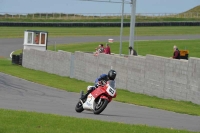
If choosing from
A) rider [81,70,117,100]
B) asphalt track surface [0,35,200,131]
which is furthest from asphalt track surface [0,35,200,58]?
rider [81,70,117,100]

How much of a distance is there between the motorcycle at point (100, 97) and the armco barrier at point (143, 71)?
856 cm

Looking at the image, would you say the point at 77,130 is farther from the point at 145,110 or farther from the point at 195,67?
the point at 195,67

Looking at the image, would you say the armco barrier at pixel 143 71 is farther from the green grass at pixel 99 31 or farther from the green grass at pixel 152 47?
the green grass at pixel 99 31

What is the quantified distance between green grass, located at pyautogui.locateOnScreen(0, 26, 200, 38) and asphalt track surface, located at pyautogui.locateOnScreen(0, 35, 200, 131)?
38.2 meters

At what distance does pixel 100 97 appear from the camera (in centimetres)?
1766

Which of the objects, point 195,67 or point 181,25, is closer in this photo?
point 195,67

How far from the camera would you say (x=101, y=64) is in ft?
115

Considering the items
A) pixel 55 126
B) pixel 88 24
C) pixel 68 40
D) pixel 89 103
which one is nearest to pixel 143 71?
pixel 89 103

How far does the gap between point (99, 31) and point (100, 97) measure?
61850 millimetres

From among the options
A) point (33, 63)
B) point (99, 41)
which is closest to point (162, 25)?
point (99, 41)

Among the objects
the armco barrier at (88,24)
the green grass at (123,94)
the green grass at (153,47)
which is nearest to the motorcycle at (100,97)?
the green grass at (123,94)

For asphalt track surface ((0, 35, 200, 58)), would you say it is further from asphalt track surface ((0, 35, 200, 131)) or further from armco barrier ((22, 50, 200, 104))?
asphalt track surface ((0, 35, 200, 131))

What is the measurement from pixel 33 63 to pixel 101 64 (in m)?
11.6

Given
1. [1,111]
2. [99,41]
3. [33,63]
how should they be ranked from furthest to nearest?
[99,41] < [33,63] < [1,111]
